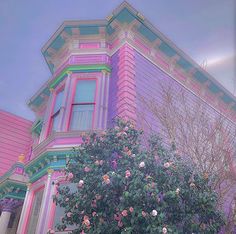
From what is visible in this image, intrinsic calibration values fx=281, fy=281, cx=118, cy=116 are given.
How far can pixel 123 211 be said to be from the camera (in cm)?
505

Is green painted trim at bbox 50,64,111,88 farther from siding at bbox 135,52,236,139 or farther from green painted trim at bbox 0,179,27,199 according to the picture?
green painted trim at bbox 0,179,27,199

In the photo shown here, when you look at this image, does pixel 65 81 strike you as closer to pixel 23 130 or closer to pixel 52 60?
pixel 52 60

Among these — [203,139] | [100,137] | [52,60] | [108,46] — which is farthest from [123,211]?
[52,60]

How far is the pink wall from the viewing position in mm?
15686

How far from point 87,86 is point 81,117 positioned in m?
1.35

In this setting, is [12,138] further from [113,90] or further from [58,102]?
[113,90]

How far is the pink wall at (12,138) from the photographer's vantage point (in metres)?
15.7

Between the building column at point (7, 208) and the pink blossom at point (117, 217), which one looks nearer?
the pink blossom at point (117, 217)

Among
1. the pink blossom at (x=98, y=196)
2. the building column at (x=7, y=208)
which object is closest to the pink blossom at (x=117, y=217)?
the pink blossom at (x=98, y=196)

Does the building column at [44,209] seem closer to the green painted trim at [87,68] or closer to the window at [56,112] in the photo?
the window at [56,112]

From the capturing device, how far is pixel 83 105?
10219 millimetres

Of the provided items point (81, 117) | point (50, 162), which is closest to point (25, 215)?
point (50, 162)

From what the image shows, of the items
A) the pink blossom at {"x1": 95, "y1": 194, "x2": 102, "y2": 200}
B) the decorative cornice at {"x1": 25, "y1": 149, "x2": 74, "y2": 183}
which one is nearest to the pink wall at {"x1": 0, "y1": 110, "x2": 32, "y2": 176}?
the decorative cornice at {"x1": 25, "y1": 149, "x2": 74, "y2": 183}

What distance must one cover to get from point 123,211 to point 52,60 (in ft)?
30.1
